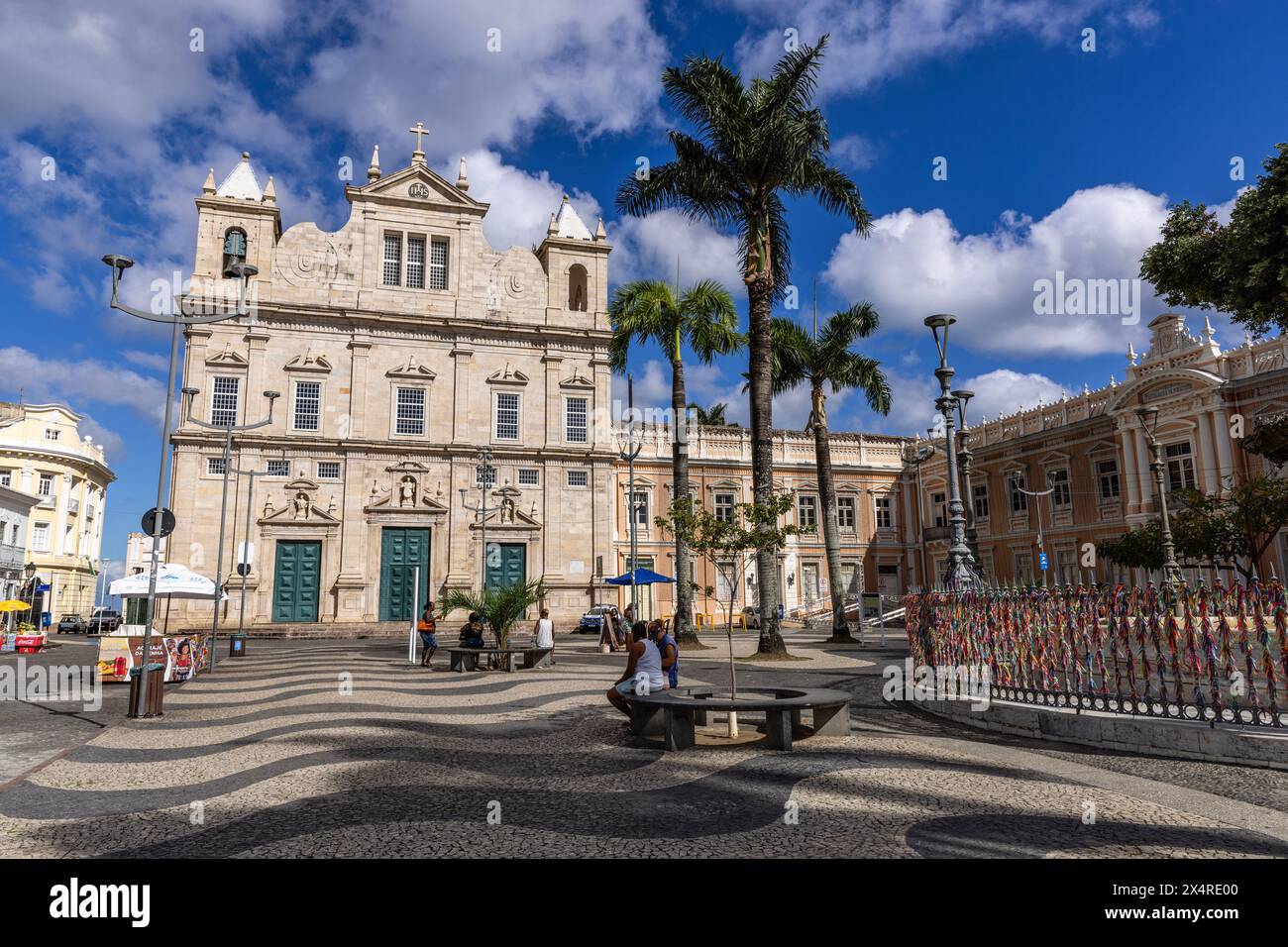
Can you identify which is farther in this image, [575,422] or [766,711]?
[575,422]

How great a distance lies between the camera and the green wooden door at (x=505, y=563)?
116 feet

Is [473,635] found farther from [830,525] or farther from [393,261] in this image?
[393,261]

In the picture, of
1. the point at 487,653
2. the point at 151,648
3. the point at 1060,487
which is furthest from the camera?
the point at 1060,487

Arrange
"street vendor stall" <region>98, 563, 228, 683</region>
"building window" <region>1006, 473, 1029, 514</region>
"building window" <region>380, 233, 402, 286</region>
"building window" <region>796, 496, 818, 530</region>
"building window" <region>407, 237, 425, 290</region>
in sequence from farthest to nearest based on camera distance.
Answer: "building window" <region>796, 496, 818, 530</region>, "building window" <region>1006, 473, 1029, 514</region>, "building window" <region>407, 237, 425, 290</region>, "building window" <region>380, 233, 402, 286</region>, "street vendor stall" <region>98, 563, 228, 683</region>

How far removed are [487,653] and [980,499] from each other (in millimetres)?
33911

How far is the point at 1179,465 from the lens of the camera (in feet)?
107

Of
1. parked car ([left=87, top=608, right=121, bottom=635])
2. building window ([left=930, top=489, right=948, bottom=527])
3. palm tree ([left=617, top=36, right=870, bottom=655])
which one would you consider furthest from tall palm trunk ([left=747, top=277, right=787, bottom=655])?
parked car ([left=87, top=608, right=121, bottom=635])

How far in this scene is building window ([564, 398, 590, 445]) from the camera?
1468 inches

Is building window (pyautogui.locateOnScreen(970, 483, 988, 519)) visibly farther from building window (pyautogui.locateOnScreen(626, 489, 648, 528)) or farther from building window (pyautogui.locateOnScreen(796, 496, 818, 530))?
building window (pyautogui.locateOnScreen(626, 489, 648, 528))

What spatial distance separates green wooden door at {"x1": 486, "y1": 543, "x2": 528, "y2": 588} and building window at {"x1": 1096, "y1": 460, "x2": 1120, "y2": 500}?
26.0m

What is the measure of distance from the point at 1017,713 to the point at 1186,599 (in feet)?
7.62

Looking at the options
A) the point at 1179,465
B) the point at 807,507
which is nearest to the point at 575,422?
the point at 807,507
